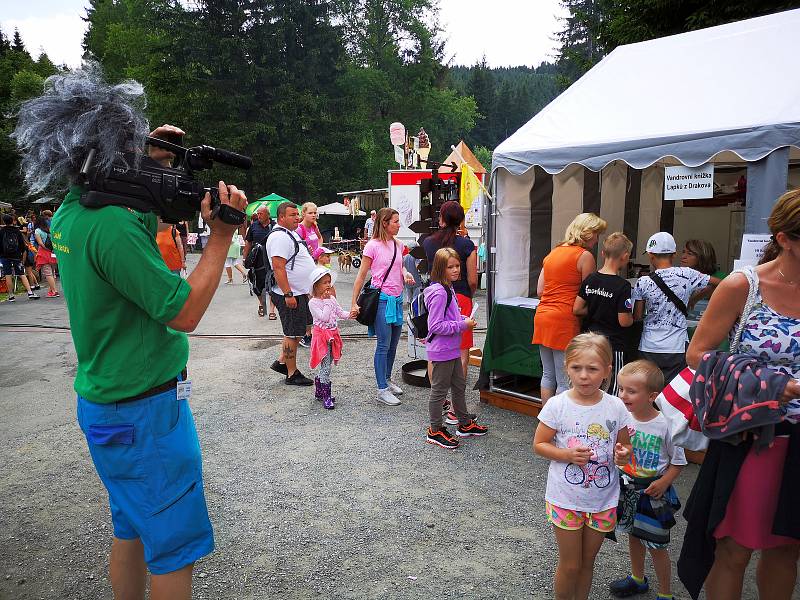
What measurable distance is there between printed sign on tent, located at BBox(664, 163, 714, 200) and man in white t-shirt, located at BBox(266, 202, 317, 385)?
320 centimetres

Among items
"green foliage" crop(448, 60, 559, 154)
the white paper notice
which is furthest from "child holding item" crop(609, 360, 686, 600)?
"green foliage" crop(448, 60, 559, 154)

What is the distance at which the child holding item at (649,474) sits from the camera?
2.50 m

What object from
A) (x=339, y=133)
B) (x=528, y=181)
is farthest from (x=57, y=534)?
(x=339, y=133)

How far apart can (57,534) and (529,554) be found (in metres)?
2.61

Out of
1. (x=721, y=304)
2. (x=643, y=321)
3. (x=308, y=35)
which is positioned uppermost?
(x=308, y=35)

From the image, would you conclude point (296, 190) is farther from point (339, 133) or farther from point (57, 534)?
point (57, 534)

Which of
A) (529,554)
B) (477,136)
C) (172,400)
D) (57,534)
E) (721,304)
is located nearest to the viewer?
(172,400)

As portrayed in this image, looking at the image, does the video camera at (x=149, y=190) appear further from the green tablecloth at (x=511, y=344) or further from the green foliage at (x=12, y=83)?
the green foliage at (x=12, y=83)

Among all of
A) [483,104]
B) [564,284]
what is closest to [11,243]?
[564,284]

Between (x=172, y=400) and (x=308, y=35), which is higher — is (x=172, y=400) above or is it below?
below

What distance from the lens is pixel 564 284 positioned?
4484 mm

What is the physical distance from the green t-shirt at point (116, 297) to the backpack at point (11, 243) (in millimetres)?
12864

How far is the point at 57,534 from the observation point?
329 centimetres

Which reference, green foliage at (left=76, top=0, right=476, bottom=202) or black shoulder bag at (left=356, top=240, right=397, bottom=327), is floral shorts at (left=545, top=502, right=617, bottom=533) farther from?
green foliage at (left=76, top=0, right=476, bottom=202)
